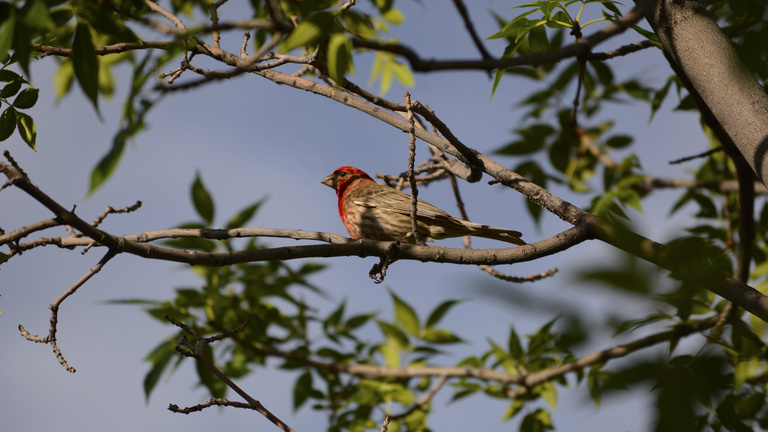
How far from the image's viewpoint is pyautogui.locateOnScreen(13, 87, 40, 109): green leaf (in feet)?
12.3

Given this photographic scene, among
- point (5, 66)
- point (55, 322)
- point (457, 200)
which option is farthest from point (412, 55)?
point (457, 200)

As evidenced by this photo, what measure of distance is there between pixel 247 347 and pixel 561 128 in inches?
146

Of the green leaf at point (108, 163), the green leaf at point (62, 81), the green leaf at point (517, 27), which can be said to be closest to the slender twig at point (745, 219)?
the green leaf at point (517, 27)

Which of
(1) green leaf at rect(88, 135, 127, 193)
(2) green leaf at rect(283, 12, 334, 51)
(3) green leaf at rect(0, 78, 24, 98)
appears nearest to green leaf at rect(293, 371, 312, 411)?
(3) green leaf at rect(0, 78, 24, 98)

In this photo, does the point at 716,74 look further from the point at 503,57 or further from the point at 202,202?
the point at 202,202

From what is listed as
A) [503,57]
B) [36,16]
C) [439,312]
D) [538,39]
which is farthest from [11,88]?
[439,312]

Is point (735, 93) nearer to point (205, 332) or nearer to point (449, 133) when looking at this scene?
point (449, 133)

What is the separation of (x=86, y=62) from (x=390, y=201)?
5.09m

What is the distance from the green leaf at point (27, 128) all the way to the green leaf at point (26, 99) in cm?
6

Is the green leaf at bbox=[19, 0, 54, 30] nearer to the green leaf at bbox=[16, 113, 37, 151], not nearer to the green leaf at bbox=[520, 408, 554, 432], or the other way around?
the green leaf at bbox=[16, 113, 37, 151]

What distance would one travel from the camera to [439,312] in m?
6.35

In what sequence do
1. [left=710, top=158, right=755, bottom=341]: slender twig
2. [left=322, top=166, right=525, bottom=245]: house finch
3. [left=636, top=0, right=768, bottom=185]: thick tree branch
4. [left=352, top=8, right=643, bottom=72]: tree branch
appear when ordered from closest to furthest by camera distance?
[left=352, top=8, right=643, bottom=72]: tree branch, [left=636, top=0, right=768, bottom=185]: thick tree branch, [left=710, top=158, right=755, bottom=341]: slender twig, [left=322, top=166, right=525, bottom=245]: house finch

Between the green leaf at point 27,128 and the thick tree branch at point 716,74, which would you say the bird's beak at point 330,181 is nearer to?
the green leaf at point 27,128

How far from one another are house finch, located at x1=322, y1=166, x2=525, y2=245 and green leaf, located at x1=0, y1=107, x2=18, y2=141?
9.69 ft
